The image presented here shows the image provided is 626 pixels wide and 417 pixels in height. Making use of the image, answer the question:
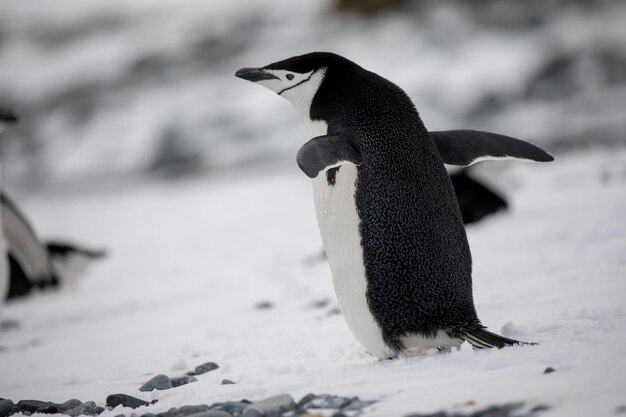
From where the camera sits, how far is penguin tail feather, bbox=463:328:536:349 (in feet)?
6.49

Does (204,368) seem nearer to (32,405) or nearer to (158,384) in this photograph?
(158,384)

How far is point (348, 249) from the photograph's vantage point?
7.20ft

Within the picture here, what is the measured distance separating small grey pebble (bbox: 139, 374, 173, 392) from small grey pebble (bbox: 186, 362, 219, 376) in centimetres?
17

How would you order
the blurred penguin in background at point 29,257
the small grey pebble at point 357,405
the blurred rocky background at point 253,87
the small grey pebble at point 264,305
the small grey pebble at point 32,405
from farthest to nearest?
the blurred rocky background at point 253,87 → the blurred penguin in background at point 29,257 → the small grey pebble at point 264,305 → the small grey pebble at point 32,405 → the small grey pebble at point 357,405

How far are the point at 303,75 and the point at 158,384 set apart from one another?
3.07ft

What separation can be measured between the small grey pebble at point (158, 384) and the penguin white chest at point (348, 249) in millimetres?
531

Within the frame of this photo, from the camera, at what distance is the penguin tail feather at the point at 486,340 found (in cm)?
198

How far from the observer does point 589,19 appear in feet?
61.6

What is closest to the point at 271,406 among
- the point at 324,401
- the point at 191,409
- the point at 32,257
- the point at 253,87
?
the point at 324,401

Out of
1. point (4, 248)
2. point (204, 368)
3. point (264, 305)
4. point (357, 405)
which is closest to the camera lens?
point (357, 405)

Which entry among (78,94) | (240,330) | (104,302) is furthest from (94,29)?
(240,330)

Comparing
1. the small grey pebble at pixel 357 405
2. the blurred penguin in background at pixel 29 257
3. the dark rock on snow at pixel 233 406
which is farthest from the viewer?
the blurred penguin in background at pixel 29 257

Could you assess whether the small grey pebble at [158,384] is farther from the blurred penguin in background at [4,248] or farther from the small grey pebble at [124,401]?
the blurred penguin in background at [4,248]

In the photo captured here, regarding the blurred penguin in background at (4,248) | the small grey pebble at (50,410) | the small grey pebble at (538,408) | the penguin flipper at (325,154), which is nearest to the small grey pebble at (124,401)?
the small grey pebble at (50,410)
